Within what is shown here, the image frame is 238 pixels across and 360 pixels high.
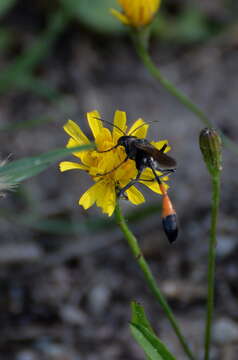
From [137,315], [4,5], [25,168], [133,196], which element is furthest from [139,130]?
[4,5]

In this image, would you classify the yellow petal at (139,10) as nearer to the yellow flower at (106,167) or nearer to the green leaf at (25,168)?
the yellow flower at (106,167)

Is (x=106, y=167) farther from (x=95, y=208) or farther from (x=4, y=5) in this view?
(x=4, y=5)

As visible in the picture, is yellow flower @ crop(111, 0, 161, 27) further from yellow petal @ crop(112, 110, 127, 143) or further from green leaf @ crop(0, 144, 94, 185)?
green leaf @ crop(0, 144, 94, 185)

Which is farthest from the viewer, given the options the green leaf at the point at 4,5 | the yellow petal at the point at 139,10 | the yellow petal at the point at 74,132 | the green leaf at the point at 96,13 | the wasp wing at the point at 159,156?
the green leaf at the point at 96,13

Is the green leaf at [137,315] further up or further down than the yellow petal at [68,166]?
further down

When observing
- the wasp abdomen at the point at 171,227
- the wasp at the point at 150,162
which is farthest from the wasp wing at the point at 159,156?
the wasp abdomen at the point at 171,227

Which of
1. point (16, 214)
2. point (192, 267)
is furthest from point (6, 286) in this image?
point (192, 267)

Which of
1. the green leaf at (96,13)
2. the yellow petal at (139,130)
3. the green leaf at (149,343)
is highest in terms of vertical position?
the green leaf at (96,13)
